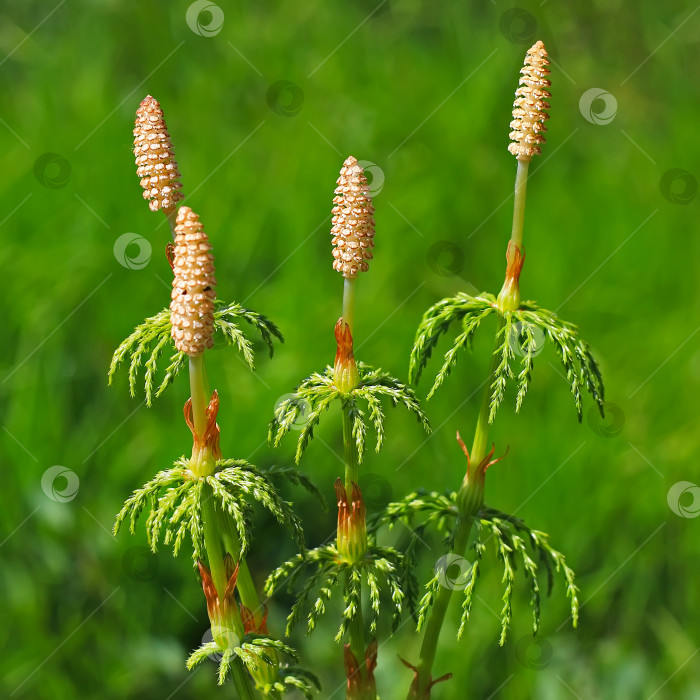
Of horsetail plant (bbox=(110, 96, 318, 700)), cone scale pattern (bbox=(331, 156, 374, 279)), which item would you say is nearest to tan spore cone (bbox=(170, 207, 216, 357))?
horsetail plant (bbox=(110, 96, 318, 700))

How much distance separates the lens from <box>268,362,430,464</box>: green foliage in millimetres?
1377

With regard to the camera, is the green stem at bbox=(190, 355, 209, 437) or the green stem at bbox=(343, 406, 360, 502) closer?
the green stem at bbox=(190, 355, 209, 437)

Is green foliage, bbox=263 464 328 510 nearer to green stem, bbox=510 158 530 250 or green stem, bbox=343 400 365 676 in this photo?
green stem, bbox=343 400 365 676

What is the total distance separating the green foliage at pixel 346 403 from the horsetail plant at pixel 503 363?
0.07 metres

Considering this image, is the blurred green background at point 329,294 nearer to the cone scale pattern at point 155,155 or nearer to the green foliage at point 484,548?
the green foliage at point 484,548

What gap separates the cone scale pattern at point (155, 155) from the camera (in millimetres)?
1258

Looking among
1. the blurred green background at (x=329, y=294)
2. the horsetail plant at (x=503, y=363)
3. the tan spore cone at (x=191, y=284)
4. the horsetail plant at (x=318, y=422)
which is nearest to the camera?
the tan spore cone at (x=191, y=284)

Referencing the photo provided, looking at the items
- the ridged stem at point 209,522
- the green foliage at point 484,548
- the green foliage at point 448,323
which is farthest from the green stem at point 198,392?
the green foliage at point 484,548

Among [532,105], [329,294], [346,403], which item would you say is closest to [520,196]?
[532,105]

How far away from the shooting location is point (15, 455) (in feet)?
9.70

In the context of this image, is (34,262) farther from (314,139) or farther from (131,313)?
(314,139)

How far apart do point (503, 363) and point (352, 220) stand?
1.06 feet

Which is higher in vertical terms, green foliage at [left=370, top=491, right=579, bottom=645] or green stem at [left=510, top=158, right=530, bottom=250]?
green stem at [left=510, top=158, right=530, bottom=250]

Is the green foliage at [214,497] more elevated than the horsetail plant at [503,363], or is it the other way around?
the horsetail plant at [503,363]
